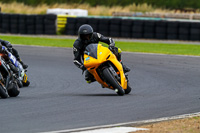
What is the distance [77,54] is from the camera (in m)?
9.88

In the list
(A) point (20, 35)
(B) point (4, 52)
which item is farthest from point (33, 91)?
(A) point (20, 35)

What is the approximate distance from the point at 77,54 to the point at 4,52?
1.65 metres

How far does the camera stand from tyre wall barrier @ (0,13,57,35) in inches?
1081

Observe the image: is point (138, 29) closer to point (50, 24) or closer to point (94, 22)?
point (94, 22)

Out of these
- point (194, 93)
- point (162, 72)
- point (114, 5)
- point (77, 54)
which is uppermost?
point (77, 54)

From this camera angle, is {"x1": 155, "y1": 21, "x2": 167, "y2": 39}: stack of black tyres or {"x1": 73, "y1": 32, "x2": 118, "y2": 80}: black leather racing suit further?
{"x1": 155, "y1": 21, "x2": 167, "y2": 39}: stack of black tyres

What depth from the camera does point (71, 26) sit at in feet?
90.0

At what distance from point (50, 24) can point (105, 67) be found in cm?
1893

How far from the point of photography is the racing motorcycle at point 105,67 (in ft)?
30.4

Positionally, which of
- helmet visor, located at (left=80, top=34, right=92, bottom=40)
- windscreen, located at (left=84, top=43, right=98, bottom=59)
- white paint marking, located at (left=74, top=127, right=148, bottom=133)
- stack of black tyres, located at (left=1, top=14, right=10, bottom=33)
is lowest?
stack of black tyres, located at (left=1, top=14, right=10, bottom=33)

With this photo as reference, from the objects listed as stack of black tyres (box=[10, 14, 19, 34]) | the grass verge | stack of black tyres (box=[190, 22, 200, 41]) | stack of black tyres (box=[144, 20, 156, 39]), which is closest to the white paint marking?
the grass verge

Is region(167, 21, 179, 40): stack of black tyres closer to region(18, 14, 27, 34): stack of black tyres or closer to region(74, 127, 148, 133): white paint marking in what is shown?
region(18, 14, 27, 34): stack of black tyres

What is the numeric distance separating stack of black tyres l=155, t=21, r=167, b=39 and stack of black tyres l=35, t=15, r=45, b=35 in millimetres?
6429

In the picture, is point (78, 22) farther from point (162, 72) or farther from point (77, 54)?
point (77, 54)
